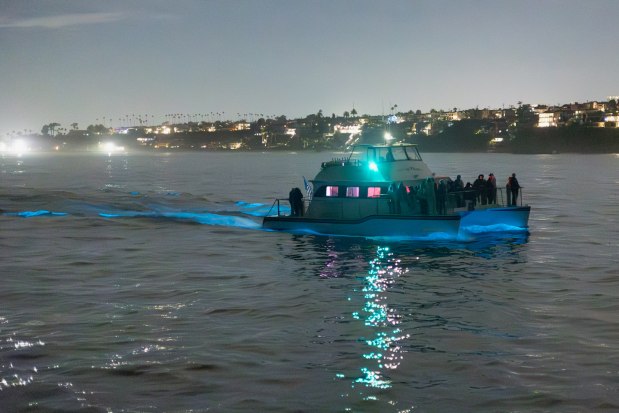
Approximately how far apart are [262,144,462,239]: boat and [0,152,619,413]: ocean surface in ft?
2.41

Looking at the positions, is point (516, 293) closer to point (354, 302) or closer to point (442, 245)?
point (354, 302)

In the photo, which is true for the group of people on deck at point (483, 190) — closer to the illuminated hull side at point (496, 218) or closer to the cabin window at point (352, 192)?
the illuminated hull side at point (496, 218)

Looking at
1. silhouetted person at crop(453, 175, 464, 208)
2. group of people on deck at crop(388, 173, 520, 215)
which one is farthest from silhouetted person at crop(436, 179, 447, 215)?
silhouetted person at crop(453, 175, 464, 208)

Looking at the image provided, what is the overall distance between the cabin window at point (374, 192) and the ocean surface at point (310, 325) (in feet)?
7.03

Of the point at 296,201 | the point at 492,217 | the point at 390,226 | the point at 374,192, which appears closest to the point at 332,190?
the point at 374,192

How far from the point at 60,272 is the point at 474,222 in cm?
1582

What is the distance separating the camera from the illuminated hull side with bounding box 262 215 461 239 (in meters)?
28.5

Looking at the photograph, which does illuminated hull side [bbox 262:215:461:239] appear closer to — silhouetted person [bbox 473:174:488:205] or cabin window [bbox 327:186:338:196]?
cabin window [bbox 327:186:338:196]

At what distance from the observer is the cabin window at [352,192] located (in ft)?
99.7

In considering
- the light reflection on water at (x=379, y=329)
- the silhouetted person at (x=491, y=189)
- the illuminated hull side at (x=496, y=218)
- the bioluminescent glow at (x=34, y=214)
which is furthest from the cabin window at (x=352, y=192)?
the bioluminescent glow at (x=34, y=214)

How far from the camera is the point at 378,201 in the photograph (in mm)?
30125

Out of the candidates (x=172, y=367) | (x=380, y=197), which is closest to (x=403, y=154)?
(x=380, y=197)

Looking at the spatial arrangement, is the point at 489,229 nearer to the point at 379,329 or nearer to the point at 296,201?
the point at 296,201

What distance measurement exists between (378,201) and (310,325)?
573 inches
